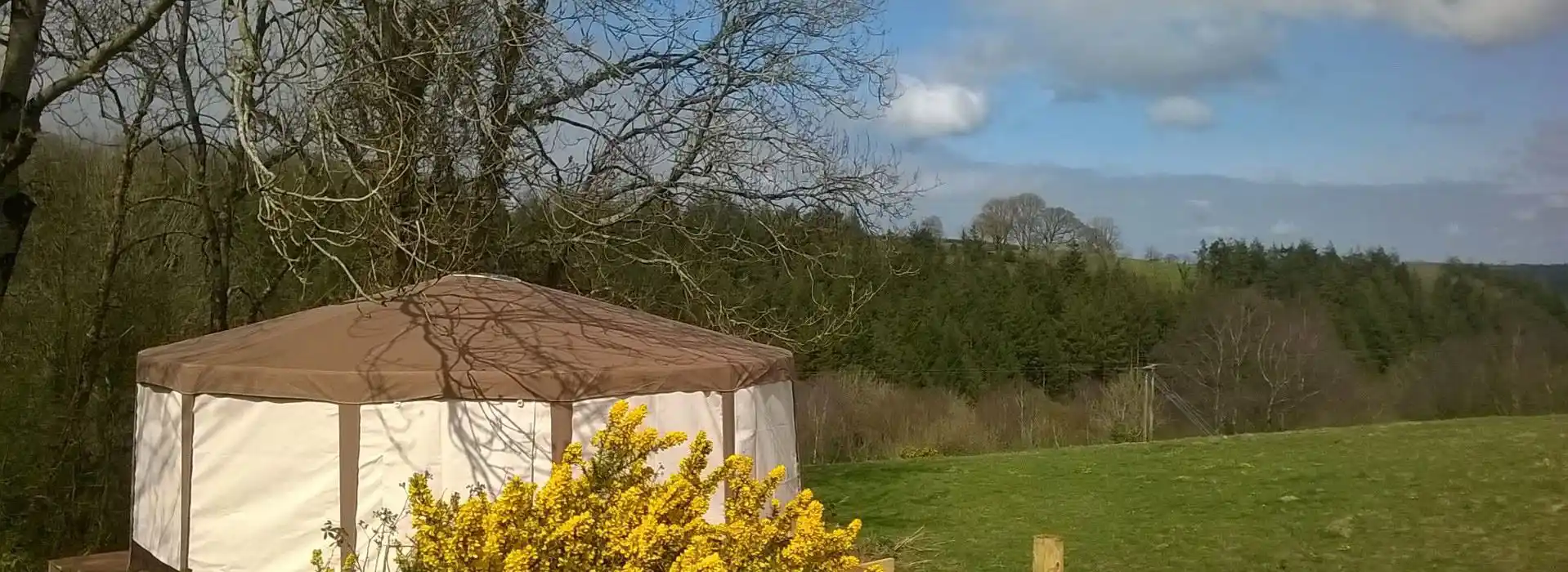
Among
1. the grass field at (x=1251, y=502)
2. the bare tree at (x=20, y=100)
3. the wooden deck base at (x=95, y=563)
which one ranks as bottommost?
the grass field at (x=1251, y=502)

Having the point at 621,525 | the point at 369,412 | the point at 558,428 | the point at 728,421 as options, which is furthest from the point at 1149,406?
the point at 621,525

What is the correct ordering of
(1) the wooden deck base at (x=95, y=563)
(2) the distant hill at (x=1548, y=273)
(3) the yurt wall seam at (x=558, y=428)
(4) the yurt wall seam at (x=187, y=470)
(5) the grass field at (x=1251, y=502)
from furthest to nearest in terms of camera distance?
(2) the distant hill at (x=1548, y=273), (5) the grass field at (x=1251, y=502), (1) the wooden deck base at (x=95, y=563), (4) the yurt wall seam at (x=187, y=470), (3) the yurt wall seam at (x=558, y=428)

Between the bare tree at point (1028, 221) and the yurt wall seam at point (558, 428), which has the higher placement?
the bare tree at point (1028, 221)

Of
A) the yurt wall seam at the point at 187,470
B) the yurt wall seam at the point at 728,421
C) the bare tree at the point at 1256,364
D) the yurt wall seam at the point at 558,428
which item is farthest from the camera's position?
the bare tree at the point at 1256,364

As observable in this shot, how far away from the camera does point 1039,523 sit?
919cm

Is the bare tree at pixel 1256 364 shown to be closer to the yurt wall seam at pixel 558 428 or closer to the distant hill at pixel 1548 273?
the distant hill at pixel 1548 273

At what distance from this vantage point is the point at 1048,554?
391cm

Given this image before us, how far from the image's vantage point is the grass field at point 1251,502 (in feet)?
24.4

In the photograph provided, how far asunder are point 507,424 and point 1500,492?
8485 millimetres

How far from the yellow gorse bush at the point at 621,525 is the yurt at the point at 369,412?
2.98ft

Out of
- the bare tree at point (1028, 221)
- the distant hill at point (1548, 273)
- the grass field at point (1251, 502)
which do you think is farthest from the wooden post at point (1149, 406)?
the distant hill at point (1548, 273)

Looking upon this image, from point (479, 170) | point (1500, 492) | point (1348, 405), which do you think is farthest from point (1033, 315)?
point (479, 170)

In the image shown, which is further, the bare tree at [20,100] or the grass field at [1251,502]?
the grass field at [1251,502]

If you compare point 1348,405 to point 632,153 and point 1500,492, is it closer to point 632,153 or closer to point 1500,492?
point 1500,492
